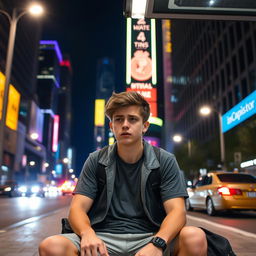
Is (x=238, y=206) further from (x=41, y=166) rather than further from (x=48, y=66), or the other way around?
(x=48, y=66)

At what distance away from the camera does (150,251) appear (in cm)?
212

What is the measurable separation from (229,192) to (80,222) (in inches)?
384

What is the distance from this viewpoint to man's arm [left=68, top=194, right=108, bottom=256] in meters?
2.13

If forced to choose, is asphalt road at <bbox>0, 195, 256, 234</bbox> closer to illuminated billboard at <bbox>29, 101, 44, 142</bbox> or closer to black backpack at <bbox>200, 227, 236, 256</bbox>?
black backpack at <bbox>200, 227, 236, 256</bbox>

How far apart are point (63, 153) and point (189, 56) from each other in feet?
355

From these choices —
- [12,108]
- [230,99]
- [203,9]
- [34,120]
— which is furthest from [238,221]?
[34,120]

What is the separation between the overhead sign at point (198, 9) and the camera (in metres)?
3.62

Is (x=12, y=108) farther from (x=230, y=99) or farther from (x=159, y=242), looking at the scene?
(x=159, y=242)

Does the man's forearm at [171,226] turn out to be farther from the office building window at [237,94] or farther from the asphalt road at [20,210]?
the office building window at [237,94]

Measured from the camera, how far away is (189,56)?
79375 mm

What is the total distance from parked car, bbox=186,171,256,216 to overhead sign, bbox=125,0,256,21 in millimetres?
8401

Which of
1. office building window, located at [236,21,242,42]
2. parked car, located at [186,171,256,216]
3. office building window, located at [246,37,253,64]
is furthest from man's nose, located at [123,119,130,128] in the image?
office building window, located at [236,21,242,42]

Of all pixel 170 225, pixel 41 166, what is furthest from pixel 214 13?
pixel 41 166

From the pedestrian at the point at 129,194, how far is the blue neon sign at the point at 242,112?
13.0 meters
